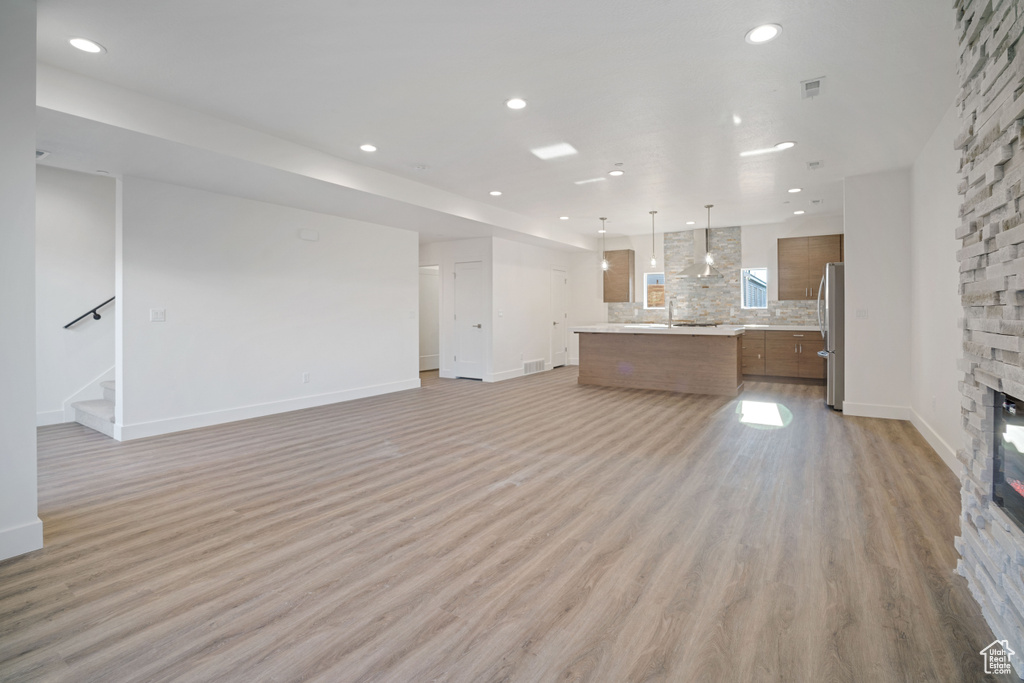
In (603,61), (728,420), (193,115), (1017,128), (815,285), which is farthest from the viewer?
(815,285)

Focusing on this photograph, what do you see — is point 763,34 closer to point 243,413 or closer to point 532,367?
point 243,413

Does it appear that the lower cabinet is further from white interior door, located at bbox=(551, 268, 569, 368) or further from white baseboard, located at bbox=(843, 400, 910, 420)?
white interior door, located at bbox=(551, 268, 569, 368)

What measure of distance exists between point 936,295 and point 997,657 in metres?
3.60

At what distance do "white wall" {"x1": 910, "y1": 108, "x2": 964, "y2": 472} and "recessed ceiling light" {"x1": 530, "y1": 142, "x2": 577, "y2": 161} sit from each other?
117 inches

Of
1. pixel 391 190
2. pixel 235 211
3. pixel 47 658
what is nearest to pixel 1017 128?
pixel 47 658

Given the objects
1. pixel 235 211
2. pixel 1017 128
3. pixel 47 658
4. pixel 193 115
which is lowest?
pixel 47 658

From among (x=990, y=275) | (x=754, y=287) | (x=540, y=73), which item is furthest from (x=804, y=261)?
(x=990, y=275)

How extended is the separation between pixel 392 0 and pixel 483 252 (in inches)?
237

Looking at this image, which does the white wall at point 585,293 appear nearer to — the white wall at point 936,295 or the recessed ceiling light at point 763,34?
the white wall at point 936,295

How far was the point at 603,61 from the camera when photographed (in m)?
3.16

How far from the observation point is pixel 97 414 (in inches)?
197

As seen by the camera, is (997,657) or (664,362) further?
(664,362)

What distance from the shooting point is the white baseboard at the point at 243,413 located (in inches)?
190

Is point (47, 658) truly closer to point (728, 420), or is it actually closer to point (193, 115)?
point (193, 115)
